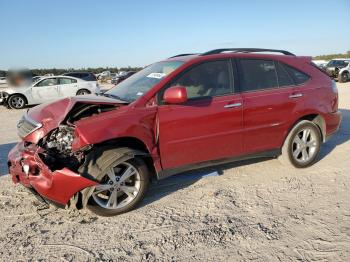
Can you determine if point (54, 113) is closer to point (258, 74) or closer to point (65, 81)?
point (258, 74)

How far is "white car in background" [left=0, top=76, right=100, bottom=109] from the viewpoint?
15223 millimetres

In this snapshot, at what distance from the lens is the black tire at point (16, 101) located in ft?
49.6

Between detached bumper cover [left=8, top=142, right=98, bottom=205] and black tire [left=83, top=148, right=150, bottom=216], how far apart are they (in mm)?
156

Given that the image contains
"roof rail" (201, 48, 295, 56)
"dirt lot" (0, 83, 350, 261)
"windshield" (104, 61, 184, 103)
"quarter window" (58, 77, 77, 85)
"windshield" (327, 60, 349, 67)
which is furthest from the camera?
"windshield" (327, 60, 349, 67)

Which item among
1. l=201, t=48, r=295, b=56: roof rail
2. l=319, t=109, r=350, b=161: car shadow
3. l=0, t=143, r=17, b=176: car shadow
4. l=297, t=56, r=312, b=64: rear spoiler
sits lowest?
l=319, t=109, r=350, b=161: car shadow

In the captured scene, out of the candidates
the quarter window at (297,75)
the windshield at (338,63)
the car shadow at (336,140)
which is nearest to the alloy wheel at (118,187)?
the quarter window at (297,75)

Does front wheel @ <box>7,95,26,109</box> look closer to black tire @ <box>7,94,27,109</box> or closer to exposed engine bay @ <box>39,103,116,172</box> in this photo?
black tire @ <box>7,94,27,109</box>

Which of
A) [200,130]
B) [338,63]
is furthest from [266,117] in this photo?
[338,63]

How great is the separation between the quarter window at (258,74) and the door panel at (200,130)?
13.2 inches

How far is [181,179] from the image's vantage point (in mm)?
4961

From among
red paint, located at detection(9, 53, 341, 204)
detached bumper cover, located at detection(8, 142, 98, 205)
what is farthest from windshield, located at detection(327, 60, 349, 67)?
detached bumper cover, located at detection(8, 142, 98, 205)

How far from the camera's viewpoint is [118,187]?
391 cm

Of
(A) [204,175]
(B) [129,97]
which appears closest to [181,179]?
(A) [204,175]

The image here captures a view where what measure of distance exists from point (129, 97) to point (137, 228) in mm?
1655
